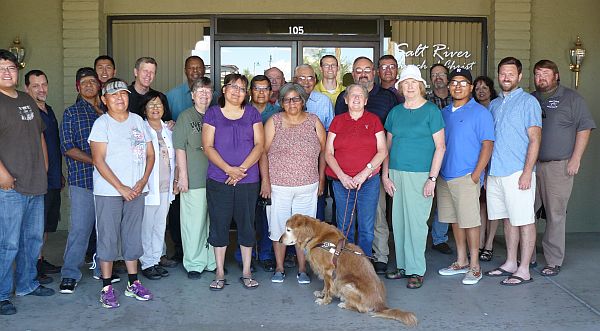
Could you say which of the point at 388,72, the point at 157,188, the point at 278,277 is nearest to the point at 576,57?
the point at 388,72

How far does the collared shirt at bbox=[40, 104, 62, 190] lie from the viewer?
5594 millimetres

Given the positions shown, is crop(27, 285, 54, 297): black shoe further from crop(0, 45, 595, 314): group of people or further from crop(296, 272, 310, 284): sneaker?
crop(296, 272, 310, 284): sneaker

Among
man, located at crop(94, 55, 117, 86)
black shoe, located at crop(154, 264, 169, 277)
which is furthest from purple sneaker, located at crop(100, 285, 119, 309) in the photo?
man, located at crop(94, 55, 117, 86)

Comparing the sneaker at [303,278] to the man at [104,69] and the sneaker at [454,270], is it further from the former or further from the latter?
the man at [104,69]

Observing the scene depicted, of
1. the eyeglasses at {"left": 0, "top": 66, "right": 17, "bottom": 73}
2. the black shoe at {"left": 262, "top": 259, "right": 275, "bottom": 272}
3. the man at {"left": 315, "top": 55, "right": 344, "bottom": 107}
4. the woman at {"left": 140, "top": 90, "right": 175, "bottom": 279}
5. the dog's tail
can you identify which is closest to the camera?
the dog's tail

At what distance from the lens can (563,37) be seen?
7828mm

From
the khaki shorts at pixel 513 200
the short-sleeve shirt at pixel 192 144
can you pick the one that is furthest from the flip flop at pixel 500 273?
the short-sleeve shirt at pixel 192 144

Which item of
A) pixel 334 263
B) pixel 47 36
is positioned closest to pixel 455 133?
pixel 334 263

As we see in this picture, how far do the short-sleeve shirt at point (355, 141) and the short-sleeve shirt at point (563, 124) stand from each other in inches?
62.0

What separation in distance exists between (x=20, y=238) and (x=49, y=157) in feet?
2.98

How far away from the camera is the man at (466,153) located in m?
5.30

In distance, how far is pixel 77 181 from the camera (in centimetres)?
516

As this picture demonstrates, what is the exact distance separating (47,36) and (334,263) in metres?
4.82

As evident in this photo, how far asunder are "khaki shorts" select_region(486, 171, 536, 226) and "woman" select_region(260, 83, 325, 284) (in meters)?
1.53
